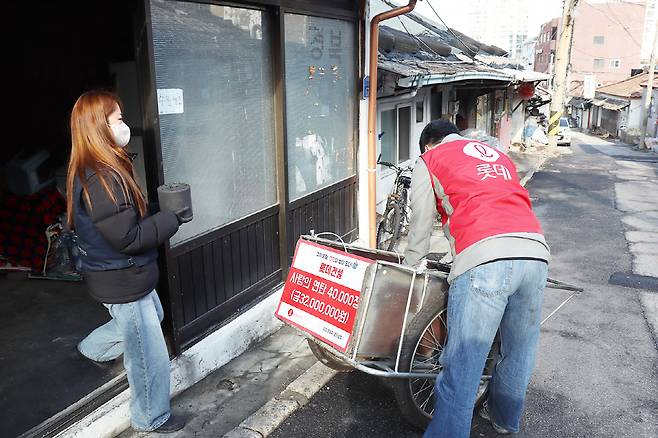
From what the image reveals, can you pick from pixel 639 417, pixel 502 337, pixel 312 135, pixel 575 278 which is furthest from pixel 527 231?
pixel 575 278

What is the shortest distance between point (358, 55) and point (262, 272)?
3.04m

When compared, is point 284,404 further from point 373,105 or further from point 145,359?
point 373,105

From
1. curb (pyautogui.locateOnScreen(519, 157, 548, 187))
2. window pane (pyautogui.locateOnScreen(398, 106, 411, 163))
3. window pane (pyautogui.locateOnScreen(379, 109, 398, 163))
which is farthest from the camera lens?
curb (pyautogui.locateOnScreen(519, 157, 548, 187))

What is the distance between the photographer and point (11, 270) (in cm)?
585

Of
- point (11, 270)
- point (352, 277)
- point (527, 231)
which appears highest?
point (527, 231)

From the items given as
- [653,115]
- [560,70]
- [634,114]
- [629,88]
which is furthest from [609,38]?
[560,70]

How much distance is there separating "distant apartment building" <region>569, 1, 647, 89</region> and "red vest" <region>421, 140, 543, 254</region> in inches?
2328

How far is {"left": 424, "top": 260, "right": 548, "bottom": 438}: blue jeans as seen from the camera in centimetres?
297

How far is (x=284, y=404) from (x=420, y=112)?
26.8 feet

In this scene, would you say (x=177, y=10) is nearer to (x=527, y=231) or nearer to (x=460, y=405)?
(x=527, y=231)

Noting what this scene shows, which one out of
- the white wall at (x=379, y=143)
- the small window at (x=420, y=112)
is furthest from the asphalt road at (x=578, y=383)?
the small window at (x=420, y=112)

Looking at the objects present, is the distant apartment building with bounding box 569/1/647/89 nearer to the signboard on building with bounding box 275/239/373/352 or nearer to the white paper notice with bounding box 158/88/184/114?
the white paper notice with bounding box 158/88/184/114

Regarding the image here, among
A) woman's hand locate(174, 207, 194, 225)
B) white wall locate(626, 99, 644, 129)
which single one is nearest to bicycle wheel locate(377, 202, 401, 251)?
woman's hand locate(174, 207, 194, 225)

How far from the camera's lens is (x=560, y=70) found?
24078mm
